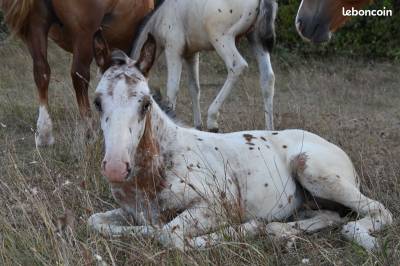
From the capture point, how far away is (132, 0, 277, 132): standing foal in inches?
239

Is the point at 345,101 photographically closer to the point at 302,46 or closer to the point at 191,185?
the point at 302,46

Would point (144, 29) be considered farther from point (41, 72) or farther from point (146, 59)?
point (146, 59)

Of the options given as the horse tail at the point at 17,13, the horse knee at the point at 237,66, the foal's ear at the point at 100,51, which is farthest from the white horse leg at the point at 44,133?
the foal's ear at the point at 100,51

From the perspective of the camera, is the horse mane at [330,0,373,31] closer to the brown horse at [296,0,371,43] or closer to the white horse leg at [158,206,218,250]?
the brown horse at [296,0,371,43]

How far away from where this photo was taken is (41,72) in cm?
595

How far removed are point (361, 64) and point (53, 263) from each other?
8568mm

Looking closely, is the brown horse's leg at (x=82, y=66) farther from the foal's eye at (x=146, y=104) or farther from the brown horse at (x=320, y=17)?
the foal's eye at (x=146, y=104)

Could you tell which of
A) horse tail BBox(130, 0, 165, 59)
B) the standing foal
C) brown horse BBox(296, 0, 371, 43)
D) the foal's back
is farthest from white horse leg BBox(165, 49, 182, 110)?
brown horse BBox(296, 0, 371, 43)

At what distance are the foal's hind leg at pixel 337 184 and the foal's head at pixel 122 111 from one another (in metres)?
1.04

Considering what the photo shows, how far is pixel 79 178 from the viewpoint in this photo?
14.8 feet

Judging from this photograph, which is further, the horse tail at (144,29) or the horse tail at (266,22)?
the horse tail at (144,29)

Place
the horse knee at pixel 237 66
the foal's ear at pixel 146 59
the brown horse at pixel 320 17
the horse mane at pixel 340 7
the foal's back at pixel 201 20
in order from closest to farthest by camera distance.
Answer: the foal's ear at pixel 146 59, the horse mane at pixel 340 7, the brown horse at pixel 320 17, the foal's back at pixel 201 20, the horse knee at pixel 237 66

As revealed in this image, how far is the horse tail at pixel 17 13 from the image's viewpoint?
570 cm

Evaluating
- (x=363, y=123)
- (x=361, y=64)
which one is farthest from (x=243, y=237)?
(x=361, y=64)
